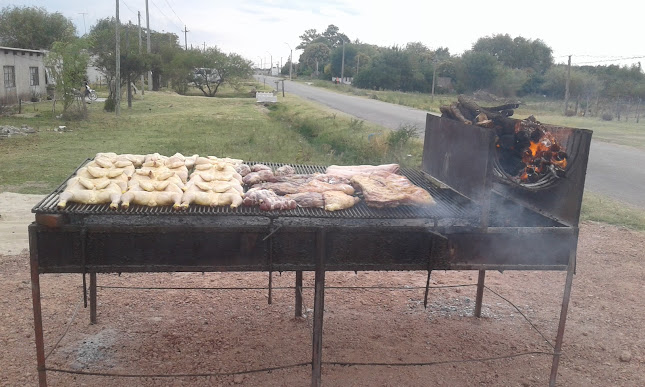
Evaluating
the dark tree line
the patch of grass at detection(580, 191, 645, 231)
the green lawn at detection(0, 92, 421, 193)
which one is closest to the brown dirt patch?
the patch of grass at detection(580, 191, 645, 231)

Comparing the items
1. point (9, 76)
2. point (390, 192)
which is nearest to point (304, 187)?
point (390, 192)

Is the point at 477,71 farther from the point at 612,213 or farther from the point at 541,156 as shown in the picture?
the point at 541,156

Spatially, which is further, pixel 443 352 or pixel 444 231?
pixel 443 352

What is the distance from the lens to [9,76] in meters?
25.6

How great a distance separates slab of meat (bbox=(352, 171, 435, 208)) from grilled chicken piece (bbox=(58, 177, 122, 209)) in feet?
5.64

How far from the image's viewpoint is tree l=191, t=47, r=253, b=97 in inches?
1800

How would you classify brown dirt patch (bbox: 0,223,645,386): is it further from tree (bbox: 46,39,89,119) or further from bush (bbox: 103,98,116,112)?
bush (bbox: 103,98,116,112)

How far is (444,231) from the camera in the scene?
11.7 ft

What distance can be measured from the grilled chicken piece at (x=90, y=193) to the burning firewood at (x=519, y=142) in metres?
2.59

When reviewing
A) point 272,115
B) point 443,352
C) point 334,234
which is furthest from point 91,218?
point 272,115

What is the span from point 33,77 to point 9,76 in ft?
11.5

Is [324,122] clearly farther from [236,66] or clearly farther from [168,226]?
[236,66]

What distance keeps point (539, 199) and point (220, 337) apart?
2914mm

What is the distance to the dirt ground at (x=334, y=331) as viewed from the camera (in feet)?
14.4
